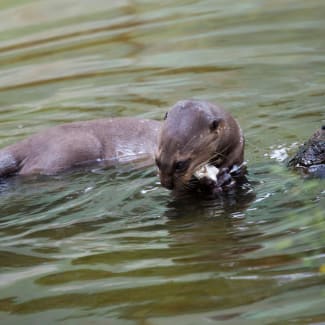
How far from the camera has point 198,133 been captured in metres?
5.24

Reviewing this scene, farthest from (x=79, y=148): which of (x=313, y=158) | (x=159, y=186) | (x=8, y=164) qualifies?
(x=313, y=158)

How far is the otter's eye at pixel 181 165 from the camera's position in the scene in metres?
5.13

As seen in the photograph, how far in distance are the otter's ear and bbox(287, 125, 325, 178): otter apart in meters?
0.55

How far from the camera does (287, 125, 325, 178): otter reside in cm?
548

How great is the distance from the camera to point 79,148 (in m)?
6.77

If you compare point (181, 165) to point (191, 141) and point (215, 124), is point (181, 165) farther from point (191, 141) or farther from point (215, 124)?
→ point (215, 124)

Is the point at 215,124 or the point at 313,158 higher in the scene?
the point at 215,124

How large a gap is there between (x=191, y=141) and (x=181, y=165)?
14 centimetres

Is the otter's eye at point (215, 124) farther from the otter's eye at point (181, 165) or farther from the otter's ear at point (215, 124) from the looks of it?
the otter's eye at point (181, 165)

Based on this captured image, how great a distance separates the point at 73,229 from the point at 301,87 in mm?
3175

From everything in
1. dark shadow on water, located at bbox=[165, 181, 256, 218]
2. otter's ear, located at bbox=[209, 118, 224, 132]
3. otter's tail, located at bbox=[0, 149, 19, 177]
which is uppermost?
otter's ear, located at bbox=[209, 118, 224, 132]

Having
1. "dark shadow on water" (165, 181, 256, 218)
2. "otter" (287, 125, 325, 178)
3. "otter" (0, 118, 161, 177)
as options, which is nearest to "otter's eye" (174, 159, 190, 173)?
"dark shadow on water" (165, 181, 256, 218)

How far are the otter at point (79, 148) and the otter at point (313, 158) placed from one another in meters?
1.39

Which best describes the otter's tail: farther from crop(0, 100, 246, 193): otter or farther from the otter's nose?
the otter's nose
